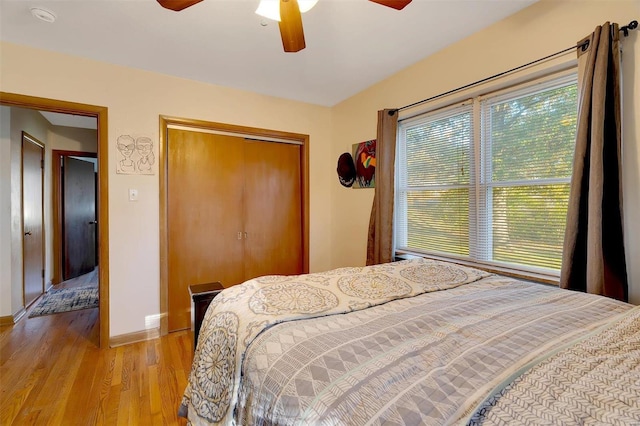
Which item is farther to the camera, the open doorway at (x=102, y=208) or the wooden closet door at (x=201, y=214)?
the wooden closet door at (x=201, y=214)

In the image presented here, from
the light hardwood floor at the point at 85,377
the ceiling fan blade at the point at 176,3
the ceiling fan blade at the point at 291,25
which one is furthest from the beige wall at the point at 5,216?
the ceiling fan blade at the point at 291,25

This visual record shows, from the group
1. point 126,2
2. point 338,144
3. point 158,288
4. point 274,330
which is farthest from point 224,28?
point 158,288

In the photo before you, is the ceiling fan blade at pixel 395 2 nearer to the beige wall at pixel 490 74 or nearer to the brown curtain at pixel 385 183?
the beige wall at pixel 490 74

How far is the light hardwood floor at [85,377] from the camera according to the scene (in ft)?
5.52

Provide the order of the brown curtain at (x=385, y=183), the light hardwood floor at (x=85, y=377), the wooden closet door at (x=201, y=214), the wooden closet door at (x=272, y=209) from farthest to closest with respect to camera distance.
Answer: the wooden closet door at (x=272, y=209) < the wooden closet door at (x=201, y=214) < the brown curtain at (x=385, y=183) < the light hardwood floor at (x=85, y=377)

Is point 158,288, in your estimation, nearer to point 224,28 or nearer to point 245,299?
point 245,299

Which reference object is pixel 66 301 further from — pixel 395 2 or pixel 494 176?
pixel 494 176

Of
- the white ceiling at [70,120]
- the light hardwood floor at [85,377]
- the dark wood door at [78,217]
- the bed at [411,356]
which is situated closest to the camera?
the bed at [411,356]

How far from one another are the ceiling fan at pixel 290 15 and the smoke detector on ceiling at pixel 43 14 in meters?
1.11

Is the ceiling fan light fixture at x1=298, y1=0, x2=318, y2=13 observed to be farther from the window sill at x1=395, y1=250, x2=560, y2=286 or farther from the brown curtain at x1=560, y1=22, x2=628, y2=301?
the window sill at x1=395, y1=250, x2=560, y2=286

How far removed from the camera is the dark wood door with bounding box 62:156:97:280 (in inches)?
176

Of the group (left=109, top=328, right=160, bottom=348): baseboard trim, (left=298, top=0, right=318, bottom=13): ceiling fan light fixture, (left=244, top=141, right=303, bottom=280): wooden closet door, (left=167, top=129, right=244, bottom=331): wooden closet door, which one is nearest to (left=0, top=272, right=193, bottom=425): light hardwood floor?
(left=109, top=328, right=160, bottom=348): baseboard trim

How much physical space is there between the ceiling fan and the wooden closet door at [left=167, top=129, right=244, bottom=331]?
1.61 m

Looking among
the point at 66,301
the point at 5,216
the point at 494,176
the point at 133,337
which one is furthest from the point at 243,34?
the point at 66,301
